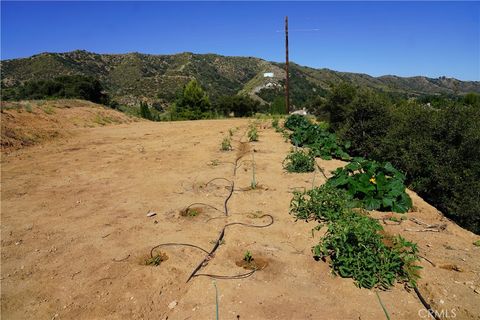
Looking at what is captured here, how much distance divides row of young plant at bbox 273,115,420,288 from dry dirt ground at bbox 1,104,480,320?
0.50 feet

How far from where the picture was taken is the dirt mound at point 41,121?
9.66 meters

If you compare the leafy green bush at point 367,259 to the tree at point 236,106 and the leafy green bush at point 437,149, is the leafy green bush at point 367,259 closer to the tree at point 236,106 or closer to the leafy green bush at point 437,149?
the leafy green bush at point 437,149

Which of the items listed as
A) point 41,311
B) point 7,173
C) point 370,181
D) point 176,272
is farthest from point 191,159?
point 41,311

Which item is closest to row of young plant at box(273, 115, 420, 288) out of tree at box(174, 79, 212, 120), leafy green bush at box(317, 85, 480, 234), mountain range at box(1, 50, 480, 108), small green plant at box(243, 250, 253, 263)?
small green plant at box(243, 250, 253, 263)

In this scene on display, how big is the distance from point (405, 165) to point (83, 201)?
21.2ft

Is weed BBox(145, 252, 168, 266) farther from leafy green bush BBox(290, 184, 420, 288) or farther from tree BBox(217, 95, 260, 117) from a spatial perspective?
tree BBox(217, 95, 260, 117)

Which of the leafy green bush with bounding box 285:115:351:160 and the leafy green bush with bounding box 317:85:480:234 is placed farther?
the leafy green bush with bounding box 285:115:351:160

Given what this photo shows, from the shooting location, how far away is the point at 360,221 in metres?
3.68

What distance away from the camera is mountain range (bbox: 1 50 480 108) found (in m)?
57.2

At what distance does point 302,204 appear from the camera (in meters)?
4.80

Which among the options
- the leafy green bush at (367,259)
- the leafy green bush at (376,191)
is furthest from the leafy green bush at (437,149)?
the leafy green bush at (367,259)

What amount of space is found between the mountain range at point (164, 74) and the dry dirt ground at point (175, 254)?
39665 millimetres

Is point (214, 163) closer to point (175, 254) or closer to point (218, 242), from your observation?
point (218, 242)

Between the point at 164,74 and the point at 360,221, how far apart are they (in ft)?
252
